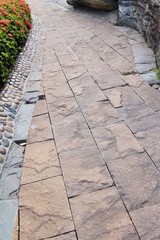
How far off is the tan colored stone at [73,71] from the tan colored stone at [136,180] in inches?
89.3

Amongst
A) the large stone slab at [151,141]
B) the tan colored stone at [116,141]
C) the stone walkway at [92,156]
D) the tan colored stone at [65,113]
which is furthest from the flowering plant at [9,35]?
the large stone slab at [151,141]

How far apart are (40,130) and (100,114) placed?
0.81 m

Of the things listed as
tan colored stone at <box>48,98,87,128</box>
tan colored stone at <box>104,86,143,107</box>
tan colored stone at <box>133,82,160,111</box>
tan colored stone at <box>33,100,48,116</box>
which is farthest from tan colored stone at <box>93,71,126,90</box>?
tan colored stone at <box>33,100,48,116</box>

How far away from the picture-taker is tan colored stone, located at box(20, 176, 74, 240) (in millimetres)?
2018

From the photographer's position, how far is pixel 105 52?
5.35m

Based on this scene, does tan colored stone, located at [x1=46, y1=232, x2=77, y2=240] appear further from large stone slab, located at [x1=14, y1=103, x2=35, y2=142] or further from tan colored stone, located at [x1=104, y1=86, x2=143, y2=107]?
tan colored stone, located at [x1=104, y1=86, x2=143, y2=107]

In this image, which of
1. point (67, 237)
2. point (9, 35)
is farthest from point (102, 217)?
point (9, 35)

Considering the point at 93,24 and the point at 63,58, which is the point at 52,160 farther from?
the point at 93,24

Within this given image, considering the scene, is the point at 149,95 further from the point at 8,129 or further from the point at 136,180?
the point at 8,129

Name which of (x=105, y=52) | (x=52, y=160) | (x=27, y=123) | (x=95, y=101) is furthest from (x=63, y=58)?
(x=52, y=160)

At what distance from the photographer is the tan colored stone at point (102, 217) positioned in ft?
6.33

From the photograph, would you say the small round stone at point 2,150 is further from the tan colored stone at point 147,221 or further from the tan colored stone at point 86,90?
the tan colored stone at point 147,221

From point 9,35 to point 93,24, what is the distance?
316cm

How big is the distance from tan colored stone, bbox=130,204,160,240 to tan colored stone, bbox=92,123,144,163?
66cm
